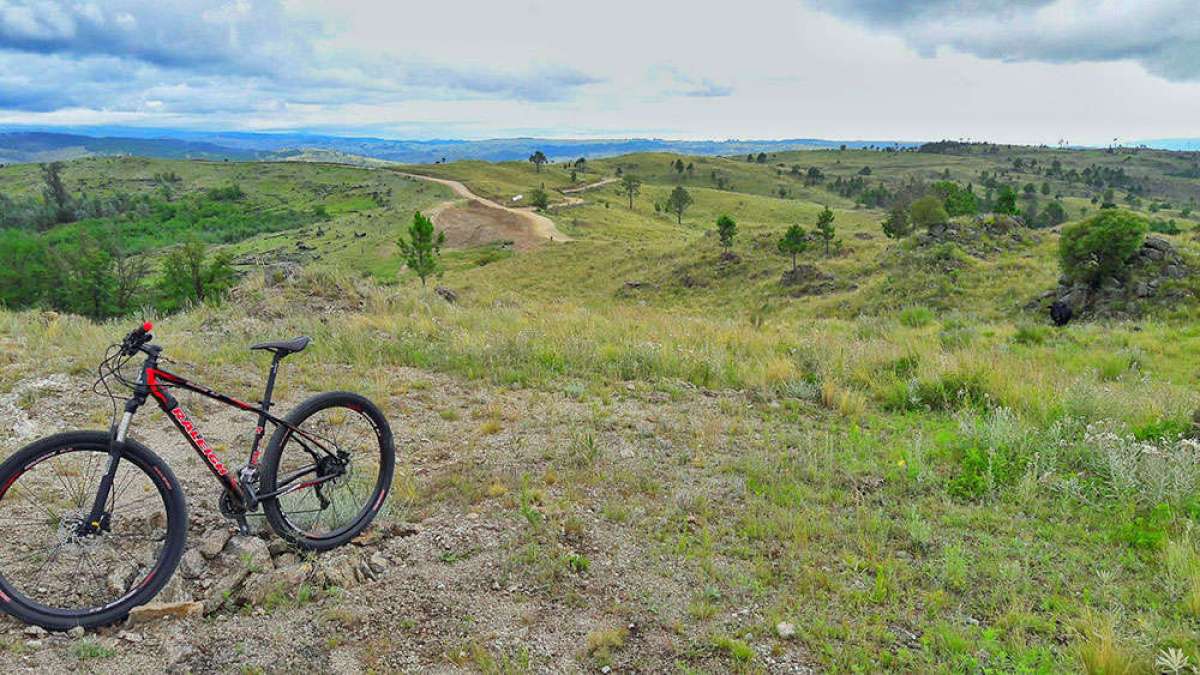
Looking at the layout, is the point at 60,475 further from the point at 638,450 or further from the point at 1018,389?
the point at 1018,389

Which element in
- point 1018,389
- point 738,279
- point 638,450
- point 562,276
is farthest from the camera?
point 562,276

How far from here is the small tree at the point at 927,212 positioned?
4141 cm

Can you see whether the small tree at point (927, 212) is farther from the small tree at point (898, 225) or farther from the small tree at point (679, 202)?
the small tree at point (679, 202)

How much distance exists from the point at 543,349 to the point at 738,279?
103 ft

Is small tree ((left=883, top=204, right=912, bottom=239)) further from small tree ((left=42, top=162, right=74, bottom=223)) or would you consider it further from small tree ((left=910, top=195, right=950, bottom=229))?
small tree ((left=42, top=162, right=74, bottom=223))

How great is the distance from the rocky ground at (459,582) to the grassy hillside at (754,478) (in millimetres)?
28

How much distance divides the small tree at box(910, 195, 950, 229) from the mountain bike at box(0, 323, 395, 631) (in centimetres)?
4413

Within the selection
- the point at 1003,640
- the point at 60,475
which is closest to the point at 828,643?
the point at 1003,640

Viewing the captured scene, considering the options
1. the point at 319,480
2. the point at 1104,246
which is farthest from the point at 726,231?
the point at 319,480

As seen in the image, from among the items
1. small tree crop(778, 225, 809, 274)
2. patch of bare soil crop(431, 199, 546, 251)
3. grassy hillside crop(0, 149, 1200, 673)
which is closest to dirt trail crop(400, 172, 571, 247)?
patch of bare soil crop(431, 199, 546, 251)

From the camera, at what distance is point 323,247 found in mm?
70125

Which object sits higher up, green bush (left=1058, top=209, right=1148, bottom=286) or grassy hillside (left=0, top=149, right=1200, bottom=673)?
green bush (left=1058, top=209, right=1148, bottom=286)

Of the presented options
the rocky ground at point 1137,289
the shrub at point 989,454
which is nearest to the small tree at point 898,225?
the rocky ground at point 1137,289

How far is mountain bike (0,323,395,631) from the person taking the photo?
3848 millimetres
